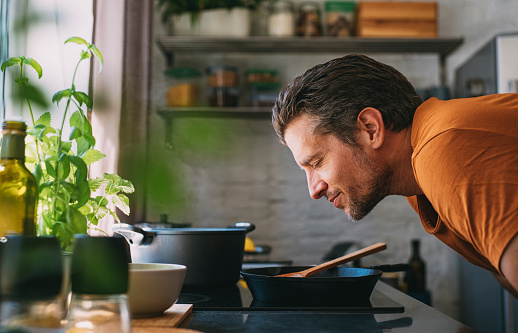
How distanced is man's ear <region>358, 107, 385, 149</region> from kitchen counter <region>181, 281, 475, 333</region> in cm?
51

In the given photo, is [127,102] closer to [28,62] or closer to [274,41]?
[28,62]

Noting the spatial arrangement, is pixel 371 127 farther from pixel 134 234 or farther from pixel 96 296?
pixel 96 296

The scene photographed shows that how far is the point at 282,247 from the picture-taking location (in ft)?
10.0

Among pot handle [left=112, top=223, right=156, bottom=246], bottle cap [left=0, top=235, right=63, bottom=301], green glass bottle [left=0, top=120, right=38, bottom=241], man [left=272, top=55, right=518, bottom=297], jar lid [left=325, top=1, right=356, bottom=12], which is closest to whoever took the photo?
bottle cap [left=0, top=235, right=63, bottom=301]

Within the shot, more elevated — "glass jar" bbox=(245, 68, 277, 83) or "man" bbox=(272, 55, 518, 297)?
"glass jar" bbox=(245, 68, 277, 83)

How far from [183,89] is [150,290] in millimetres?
2335

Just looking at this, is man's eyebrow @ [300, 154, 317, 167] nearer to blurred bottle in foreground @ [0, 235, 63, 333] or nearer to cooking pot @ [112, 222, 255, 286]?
cooking pot @ [112, 222, 255, 286]

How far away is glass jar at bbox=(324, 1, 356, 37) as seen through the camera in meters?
2.99

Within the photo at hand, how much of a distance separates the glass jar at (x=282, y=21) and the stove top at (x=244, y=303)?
2107 millimetres

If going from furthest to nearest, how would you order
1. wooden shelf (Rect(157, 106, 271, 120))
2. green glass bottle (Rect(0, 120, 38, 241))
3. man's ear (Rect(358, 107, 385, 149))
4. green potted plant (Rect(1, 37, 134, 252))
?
1. wooden shelf (Rect(157, 106, 271, 120))
2. man's ear (Rect(358, 107, 385, 149))
3. green glass bottle (Rect(0, 120, 38, 241))
4. green potted plant (Rect(1, 37, 134, 252))

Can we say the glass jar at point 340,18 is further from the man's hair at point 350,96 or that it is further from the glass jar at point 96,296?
the glass jar at point 96,296

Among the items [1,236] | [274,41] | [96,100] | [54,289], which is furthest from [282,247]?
[96,100]

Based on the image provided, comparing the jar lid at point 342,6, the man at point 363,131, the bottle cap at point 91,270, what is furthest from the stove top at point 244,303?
the jar lid at point 342,6

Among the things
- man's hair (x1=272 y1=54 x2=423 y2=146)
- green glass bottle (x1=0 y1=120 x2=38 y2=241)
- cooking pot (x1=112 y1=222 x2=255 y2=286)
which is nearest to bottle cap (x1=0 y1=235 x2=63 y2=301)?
green glass bottle (x1=0 y1=120 x2=38 y2=241)
